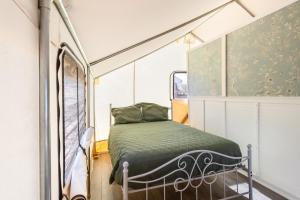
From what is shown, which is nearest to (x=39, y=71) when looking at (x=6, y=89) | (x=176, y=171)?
(x=6, y=89)

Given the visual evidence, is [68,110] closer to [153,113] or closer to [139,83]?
[153,113]

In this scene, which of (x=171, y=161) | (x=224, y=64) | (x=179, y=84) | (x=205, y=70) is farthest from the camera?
(x=179, y=84)

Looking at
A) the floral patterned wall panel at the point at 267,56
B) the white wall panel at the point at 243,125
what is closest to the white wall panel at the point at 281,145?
the white wall panel at the point at 243,125

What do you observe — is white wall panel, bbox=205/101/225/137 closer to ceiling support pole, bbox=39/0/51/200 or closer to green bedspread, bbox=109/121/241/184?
green bedspread, bbox=109/121/241/184

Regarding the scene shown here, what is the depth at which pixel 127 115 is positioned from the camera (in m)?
3.89

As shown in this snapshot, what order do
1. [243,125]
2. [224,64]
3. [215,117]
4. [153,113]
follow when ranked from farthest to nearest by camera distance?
[153,113] < [215,117] < [224,64] < [243,125]

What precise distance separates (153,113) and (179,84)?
1.38 m

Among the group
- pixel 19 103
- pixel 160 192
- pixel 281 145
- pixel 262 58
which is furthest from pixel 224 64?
pixel 19 103

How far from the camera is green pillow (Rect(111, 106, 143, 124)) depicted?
12.6 feet

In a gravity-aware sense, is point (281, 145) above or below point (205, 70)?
below

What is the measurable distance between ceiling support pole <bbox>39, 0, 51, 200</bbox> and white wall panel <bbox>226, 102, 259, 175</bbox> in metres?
2.61

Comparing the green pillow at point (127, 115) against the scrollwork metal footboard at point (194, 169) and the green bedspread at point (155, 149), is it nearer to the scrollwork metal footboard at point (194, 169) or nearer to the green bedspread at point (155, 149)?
the green bedspread at point (155, 149)

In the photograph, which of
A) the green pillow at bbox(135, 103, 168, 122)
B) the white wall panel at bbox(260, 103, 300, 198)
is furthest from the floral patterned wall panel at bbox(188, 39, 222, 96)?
the white wall panel at bbox(260, 103, 300, 198)

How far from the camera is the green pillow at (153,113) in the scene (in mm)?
4035
